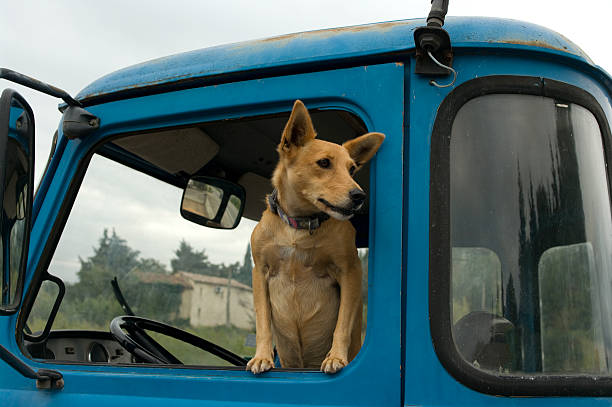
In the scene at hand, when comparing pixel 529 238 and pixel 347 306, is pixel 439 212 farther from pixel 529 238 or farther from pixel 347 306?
pixel 347 306

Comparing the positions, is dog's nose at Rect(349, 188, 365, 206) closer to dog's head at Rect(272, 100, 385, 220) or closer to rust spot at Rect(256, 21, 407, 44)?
dog's head at Rect(272, 100, 385, 220)

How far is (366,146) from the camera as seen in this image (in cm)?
143

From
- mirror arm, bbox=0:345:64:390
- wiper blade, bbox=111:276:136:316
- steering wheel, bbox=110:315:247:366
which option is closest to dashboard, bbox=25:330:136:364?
steering wheel, bbox=110:315:247:366

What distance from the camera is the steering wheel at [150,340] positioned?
2.09 metres

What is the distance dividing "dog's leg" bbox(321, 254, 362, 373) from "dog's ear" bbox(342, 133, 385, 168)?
1.27 ft

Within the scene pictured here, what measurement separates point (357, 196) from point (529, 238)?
21.4 inches

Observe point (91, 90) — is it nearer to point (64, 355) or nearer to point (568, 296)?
point (64, 355)

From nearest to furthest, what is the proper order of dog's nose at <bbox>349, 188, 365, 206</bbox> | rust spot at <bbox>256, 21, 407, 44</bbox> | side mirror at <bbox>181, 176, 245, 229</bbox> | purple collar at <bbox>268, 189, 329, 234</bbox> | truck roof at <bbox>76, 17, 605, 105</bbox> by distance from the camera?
1. truck roof at <bbox>76, 17, 605, 105</bbox>
2. rust spot at <bbox>256, 21, 407, 44</bbox>
3. dog's nose at <bbox>349, 188, 365, 206</bbox>
4. purple collar at <bbox>268, 189, 329, 234</bbox>
5. side mirror at <bbox>181, 176, 245, 229</bbox>

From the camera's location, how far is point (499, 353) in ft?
4.13

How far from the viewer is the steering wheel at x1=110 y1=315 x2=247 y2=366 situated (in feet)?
6.86

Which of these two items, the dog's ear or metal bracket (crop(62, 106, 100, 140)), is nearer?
the dog's ear

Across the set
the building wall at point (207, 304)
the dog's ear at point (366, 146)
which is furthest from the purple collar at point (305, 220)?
the building wall at point (207, 304)

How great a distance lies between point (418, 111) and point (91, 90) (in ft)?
3.55

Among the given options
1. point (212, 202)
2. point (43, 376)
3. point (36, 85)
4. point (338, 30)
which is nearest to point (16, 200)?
point (36, 85)
